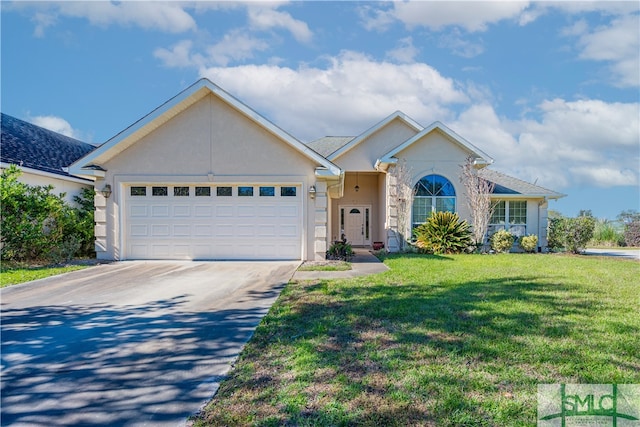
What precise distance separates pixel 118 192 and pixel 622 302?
43.8 feet

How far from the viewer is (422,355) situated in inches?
152

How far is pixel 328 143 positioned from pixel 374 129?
233 inches

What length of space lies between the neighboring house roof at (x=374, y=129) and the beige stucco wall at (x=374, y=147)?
0.75 feet

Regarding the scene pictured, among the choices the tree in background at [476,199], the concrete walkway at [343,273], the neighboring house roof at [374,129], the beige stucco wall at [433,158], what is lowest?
the concrete walkway at [343,273]

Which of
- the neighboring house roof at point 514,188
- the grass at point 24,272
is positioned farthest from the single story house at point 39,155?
the neighboring house roof at point 514,188

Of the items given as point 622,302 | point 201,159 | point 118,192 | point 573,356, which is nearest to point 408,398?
point 573,356

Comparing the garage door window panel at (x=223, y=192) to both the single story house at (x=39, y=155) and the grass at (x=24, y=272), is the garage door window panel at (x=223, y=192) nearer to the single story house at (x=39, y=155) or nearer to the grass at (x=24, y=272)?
the grass at (x=24, y=272)

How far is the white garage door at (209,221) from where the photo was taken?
11.8 meters

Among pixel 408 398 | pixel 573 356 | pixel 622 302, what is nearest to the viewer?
pixel 408 398

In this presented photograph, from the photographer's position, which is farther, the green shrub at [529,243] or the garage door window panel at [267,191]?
the green shrub at [529,243]

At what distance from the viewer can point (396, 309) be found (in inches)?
224

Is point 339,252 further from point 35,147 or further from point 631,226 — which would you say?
point 631,226

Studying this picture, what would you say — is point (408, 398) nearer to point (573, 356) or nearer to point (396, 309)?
point (573, 356)

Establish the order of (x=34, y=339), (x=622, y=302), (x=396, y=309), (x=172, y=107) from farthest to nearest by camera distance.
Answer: (x=172, y=107)
(x=622, y=302)
(x=396, y=309)
(x=34, y=339)
